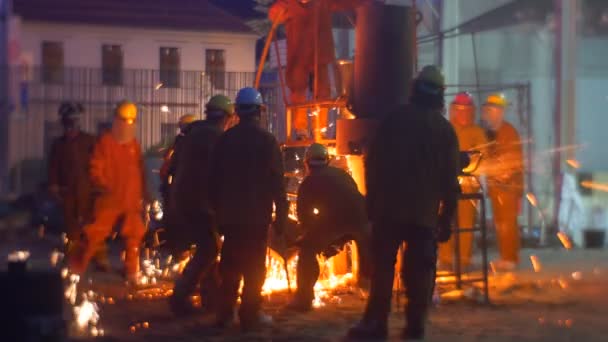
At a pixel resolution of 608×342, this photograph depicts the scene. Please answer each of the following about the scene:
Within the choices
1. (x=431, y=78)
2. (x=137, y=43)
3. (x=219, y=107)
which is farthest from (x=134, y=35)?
(x=431, y=78)

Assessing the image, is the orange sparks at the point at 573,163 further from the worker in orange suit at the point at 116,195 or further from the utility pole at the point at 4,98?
the utility pole at the point at 4,98

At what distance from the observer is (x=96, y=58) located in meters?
31.6

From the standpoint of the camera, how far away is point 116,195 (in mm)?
10797

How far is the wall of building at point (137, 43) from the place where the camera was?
31328 mm

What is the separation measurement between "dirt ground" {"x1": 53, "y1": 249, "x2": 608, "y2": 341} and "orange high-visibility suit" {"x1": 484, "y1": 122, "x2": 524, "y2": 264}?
2.72 feet

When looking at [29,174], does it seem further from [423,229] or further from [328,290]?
[423,229]

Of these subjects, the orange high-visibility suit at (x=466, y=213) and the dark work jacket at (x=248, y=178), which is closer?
the dark work jacket at (x=248, y=178)

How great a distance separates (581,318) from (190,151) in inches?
148

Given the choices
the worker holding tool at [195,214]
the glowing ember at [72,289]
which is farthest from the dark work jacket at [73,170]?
the worker holding tool at [195,214]

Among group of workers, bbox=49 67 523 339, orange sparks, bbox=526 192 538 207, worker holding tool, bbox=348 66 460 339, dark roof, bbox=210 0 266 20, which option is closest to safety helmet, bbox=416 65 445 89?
group of workers, bbox=49 67 523 339

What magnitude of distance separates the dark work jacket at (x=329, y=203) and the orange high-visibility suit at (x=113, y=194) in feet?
9.14

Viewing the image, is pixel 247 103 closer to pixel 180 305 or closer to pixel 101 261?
pixel 180 305

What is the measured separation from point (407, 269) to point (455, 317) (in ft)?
4.65

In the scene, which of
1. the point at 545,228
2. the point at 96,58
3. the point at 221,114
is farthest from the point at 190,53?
the point at 221,114
